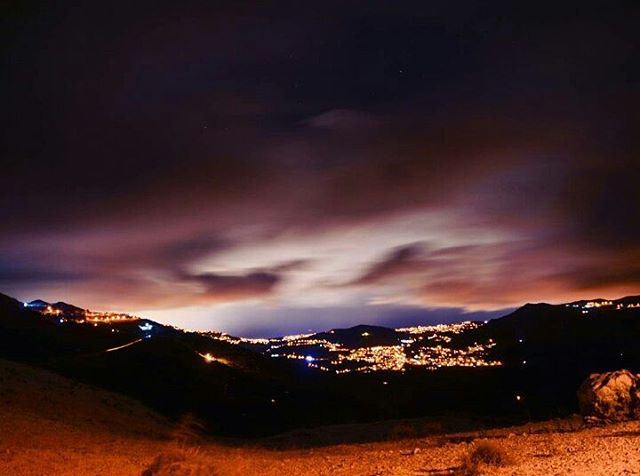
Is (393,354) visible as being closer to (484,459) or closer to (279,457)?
(279,457)

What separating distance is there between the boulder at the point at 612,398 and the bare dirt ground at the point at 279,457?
→ 793 millimetres

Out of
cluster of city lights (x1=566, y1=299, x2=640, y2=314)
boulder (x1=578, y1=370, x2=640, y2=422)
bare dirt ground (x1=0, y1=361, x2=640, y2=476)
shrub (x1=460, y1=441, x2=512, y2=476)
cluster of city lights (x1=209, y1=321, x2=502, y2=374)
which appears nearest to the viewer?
shrub (x1=460, y1=441, x2=512, y2=476)

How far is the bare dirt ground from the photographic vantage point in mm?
13219

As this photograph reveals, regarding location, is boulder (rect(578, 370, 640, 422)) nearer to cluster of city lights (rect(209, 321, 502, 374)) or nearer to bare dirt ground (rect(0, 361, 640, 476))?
bare dirt ground (rect(0, 361, 640, 476))

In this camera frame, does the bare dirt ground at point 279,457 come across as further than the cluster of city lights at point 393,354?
No

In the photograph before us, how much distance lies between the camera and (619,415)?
69.8ft

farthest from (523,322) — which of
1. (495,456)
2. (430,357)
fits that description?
(495,456)

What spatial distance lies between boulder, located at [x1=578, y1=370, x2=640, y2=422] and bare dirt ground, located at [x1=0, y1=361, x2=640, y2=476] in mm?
793

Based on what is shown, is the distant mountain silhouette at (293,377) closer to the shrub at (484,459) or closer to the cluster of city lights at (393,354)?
the cluster of city lights at (393,354)

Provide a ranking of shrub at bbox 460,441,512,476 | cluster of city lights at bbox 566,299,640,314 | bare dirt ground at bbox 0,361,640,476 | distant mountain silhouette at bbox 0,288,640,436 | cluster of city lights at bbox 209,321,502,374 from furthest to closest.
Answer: cluster of city lights at bbox 566,299,640,314
cluster of city lights at bbox 209,321,502,374
distant mountain silhouette at bbox 0,288,640,436
bare dirt ground at bbox 0,361,640,476
shrub at bbox 460,441,512,476

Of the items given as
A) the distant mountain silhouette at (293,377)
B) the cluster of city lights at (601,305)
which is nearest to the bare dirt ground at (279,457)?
the distant mountain silhouette at (293,377)

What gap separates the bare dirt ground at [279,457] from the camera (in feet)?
43.4

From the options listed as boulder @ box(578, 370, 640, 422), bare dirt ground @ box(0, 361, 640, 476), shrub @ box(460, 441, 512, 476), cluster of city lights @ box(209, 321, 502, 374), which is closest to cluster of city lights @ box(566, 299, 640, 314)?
cluster of city lights @ box(209, 321, 502, 374)

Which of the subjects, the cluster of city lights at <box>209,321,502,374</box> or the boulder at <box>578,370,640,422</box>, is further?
the cluster of city lights at <box>209,321,502,374</box>
